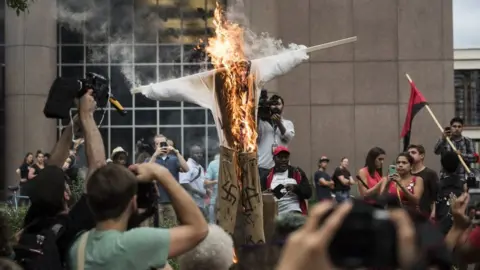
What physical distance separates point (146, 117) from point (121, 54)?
1.71 meters

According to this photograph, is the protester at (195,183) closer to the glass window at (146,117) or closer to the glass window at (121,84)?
the glass window at (121,84)

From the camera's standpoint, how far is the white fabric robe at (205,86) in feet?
29.9

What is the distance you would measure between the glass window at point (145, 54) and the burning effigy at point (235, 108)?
13.0 metres

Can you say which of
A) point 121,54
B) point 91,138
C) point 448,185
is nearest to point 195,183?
point 448,185

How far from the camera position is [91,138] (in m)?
5.12

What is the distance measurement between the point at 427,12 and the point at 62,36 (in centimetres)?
909

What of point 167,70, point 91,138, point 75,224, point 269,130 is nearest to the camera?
point 75,224

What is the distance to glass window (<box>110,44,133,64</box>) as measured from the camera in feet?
73.5

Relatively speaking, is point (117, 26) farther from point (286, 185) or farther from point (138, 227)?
point (138, 227)

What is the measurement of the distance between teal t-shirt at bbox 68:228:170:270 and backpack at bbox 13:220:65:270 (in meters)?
0.66

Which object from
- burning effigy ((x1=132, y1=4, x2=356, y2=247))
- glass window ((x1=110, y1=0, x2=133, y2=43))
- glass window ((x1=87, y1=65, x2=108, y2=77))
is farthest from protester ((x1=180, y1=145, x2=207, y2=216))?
glass window ((x1=87, y1=65, x2=108, y2=77))

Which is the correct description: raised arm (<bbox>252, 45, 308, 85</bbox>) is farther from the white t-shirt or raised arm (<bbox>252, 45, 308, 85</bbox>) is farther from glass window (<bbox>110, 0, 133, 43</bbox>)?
glass window (<bbox>110, 0, 133, 43</bbox>)

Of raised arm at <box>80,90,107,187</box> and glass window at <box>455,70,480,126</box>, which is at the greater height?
glass window at <box>455,70,480,126</box>

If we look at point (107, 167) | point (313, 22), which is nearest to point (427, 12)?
point (313, 22)
